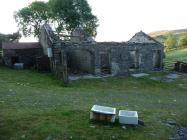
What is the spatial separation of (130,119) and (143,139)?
3.78 ft

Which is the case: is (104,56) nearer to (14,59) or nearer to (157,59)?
(157,59)

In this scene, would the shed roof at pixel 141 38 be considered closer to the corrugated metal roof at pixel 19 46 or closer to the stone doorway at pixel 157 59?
the stone doorway at pixel 157 59

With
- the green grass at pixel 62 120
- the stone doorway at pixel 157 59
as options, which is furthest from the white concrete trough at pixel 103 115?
the stone doorway at pixel 157 59

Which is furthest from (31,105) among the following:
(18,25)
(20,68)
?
(18,25)

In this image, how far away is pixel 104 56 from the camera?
2916 centimetres

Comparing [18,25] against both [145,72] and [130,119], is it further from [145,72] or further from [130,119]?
[130,119]

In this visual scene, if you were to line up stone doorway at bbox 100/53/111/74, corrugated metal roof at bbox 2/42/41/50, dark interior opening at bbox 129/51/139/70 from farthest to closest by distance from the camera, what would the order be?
corrugated metal roof at bbox 2/42/41/50, dark interior opening at bbox 129/51/139/70, stone doorway at bbox 100/53/111/74

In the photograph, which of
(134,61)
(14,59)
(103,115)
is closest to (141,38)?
(134,61)

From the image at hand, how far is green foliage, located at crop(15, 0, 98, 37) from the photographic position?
49438 mm

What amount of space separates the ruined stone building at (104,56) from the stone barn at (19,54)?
474cm

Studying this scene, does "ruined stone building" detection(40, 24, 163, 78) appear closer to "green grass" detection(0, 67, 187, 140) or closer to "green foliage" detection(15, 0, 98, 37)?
"green grass" detection(0, 67, 187, 140)

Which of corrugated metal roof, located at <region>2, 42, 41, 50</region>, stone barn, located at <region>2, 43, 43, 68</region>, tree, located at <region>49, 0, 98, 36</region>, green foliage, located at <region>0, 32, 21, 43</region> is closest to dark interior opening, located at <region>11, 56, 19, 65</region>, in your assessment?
stone barn, located at <region>2, 43, 43, 68</region>

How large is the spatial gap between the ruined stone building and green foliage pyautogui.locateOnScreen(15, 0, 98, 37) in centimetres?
1847

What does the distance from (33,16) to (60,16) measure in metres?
8.62
